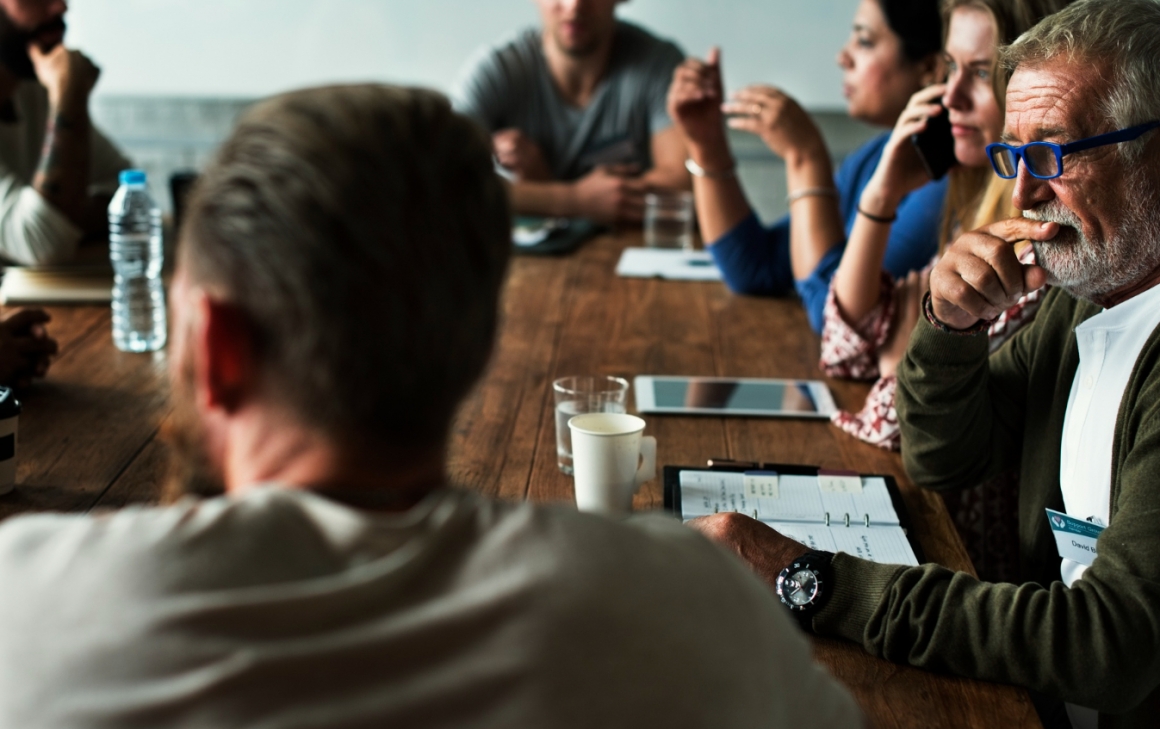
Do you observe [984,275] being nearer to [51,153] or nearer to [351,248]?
[351,248]

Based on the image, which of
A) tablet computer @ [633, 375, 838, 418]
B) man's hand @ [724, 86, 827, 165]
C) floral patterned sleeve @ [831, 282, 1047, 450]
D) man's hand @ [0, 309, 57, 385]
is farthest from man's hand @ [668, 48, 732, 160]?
man's hand @ [0, 309, 57, 385]

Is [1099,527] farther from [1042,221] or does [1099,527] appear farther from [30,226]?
[30,226]

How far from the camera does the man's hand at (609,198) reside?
115 inches

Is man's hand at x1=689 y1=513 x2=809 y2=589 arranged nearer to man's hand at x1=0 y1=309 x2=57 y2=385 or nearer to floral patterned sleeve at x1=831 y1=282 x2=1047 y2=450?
floral patterned sleeve at x1=831 y1=282 x2=1047 y2=450

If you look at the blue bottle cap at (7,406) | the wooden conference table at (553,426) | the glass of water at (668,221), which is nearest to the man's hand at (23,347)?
the wooden conference table at (553,426)

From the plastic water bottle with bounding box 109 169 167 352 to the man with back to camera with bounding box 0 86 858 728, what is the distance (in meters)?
→ 1.35

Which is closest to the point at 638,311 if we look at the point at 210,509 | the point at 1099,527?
the point at 1099,527

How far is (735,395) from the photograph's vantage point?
163 centimetres

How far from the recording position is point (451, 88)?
419 centimetres

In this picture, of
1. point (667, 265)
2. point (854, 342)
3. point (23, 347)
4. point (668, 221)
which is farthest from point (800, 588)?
point (668, 221)

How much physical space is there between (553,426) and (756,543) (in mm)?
515

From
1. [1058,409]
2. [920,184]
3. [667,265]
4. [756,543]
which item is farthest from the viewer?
[667,265]

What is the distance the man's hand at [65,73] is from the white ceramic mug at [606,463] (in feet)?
5.52

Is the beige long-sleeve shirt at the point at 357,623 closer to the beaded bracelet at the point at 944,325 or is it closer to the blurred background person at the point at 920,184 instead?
the beaded bracelet at the point at 944,325
